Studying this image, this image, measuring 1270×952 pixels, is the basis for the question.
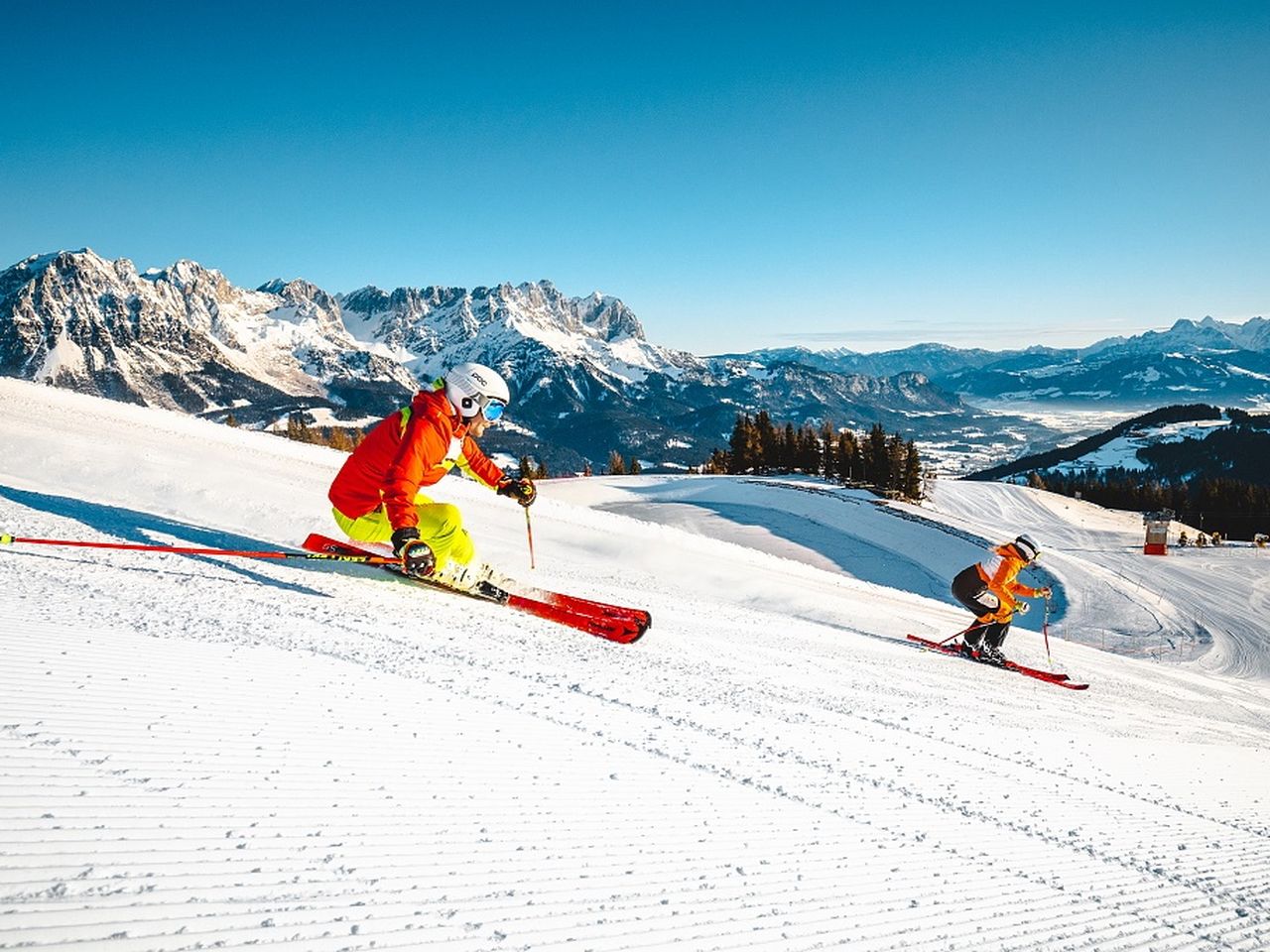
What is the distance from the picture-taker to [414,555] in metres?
6.50

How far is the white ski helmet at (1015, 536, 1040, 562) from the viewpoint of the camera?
1310 cm

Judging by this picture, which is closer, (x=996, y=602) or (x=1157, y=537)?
(x=996, y=602)

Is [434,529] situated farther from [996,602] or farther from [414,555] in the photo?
[996,602]

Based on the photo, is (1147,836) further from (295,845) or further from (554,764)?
(295,845)

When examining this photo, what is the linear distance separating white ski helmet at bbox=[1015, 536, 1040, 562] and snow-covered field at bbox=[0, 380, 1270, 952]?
9.45 feet

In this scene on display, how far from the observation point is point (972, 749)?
22.2ft

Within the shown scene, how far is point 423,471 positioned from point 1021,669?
11.6 m

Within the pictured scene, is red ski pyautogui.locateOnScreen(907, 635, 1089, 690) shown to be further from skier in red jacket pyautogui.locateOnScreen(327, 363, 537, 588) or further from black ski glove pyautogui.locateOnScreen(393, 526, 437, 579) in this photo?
black ski glove pyautogui.locateOnScreen(393, 526, 437, 579)

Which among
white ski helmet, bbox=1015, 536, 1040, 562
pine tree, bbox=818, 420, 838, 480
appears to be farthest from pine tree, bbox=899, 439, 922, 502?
white ski helmet, bbox=1015, 536, 1040, 562

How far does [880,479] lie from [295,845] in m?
75.0

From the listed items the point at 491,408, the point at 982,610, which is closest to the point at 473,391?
the point at 491,408

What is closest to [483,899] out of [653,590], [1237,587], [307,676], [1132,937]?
[307,676]

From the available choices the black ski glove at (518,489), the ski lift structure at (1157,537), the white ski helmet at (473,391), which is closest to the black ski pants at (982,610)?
the black ski glove at (518,489)

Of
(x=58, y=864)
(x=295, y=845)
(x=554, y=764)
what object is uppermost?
(x=58, y=864)
